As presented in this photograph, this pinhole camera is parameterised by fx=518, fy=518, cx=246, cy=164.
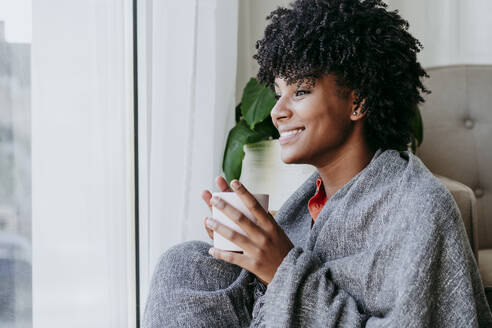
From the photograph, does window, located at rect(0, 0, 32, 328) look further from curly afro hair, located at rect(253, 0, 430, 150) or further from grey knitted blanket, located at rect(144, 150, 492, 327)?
curly afro hair, located at rect(253, 0, 430, 150)

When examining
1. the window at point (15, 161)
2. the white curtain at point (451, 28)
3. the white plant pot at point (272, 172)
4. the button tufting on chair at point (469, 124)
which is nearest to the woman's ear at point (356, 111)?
the white plant pot at point (272, 172)

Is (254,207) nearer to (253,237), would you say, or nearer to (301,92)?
(253,237)

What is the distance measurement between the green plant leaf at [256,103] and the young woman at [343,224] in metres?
0.39

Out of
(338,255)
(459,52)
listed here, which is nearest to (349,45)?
(338,255)

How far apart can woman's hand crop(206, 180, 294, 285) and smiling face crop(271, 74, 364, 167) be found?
0.58ft

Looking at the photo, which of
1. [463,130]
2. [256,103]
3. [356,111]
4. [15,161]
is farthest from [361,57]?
[463,130]

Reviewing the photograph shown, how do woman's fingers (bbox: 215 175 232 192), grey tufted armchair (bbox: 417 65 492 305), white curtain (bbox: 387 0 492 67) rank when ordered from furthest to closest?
white curtain (bbox: 387 0 492 67) → grey tufted armchair (bbox: 417 65 492 305) → woman's fingers (bbox: 215 175 232 192)

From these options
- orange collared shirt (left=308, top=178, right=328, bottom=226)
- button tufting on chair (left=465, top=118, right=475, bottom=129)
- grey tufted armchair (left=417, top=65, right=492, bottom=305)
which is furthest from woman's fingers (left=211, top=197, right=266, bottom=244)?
button tufting on chair (left=465, top=118, right=475, bottom=129)

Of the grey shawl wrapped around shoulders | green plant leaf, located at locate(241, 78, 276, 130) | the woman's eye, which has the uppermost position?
the woman's eye

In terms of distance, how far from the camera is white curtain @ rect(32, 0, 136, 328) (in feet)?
3.50

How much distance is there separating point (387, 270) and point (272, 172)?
2.46 feet

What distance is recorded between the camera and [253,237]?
2.47 ft

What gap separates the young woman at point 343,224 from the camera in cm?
71

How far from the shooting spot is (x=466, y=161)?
1618mm
